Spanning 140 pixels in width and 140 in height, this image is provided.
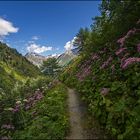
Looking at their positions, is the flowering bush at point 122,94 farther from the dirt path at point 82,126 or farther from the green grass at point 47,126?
the green grass at point 47,126

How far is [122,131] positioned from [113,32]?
10.3m

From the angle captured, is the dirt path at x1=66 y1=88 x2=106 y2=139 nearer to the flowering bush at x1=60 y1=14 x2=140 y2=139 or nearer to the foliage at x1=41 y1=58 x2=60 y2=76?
the flowering bush at x1=60 y1=14 x2=140 y2=139

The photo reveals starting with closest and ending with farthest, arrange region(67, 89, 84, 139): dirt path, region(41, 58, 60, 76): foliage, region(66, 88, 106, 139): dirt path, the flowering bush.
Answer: the flowering bush, region(66, 88, 106, 139): dirt path, region(67, 89, 84, 139): dirt path, region(41, 58, 60, 76): foliage

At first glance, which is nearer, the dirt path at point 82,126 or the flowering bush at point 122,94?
the flowering bush at point 122,94

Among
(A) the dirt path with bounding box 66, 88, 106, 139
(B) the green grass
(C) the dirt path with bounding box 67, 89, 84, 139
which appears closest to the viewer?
(B) the green grass

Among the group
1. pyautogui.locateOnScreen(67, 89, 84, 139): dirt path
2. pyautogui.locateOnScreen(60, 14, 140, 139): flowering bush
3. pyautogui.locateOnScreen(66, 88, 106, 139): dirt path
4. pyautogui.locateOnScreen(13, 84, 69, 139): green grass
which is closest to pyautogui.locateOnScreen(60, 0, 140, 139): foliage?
pyautogui.locateOnScreen(60, 14, 140, 139): flowering bush

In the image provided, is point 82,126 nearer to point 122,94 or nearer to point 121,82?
point 122,94

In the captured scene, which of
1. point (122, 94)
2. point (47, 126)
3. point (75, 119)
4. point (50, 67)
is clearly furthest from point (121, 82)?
point (50, 67)

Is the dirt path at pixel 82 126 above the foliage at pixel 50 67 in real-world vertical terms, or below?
below

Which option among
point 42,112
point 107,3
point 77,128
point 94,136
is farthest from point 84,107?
point 107,3

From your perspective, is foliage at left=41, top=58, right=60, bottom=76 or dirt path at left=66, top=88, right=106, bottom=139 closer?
dirt path at left=66, top=88, right=106, bottom=139

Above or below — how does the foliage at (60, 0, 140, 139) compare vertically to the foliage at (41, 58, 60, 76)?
below

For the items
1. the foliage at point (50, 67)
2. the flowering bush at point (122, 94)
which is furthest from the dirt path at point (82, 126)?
the foliage at point (50, 67)

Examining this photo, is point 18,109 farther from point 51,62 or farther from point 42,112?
point 51,62
